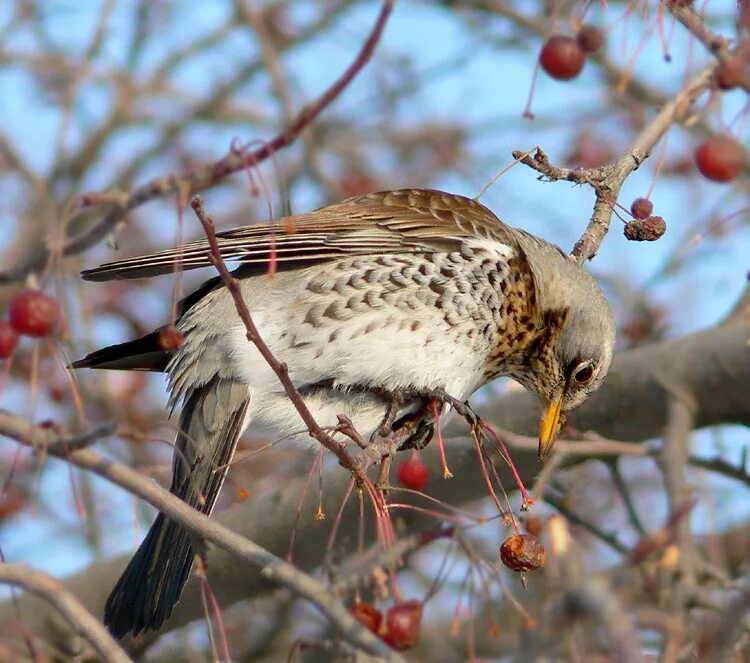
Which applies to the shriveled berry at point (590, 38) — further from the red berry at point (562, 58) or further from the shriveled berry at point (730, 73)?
the shriveled berry at point (730, 73)

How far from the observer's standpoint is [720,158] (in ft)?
9.27

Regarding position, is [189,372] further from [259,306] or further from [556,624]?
Answer: [556,624]

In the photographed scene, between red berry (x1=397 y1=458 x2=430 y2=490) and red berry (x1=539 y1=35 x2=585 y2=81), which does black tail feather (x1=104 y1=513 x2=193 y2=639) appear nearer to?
red berry (x1=397 y1=458 x2=430 y2=490)

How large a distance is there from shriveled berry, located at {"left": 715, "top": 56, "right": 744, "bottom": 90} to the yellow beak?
2.05 metres

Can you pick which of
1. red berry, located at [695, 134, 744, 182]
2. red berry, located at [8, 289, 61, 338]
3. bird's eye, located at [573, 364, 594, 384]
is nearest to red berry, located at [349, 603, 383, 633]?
red berry, located at [8, 289, 61, 338]

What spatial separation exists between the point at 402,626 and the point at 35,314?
1072 millimetres

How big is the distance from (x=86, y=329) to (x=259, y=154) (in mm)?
4375

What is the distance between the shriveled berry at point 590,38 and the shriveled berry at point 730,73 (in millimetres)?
570

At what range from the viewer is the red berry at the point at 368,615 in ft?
8.97

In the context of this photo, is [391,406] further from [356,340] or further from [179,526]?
[179,526]

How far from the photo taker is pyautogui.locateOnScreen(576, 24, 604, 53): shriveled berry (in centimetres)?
290

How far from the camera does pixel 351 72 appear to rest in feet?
6.17

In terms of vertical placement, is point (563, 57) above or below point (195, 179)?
above

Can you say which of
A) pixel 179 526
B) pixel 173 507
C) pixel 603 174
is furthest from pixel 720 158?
pixel 179 526
